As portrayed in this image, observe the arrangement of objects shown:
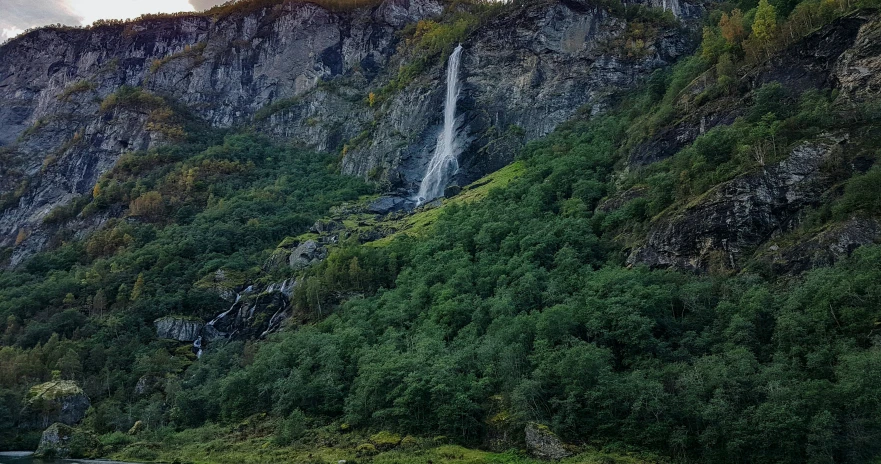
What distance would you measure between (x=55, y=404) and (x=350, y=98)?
123941 mm

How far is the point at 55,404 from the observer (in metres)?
69.6

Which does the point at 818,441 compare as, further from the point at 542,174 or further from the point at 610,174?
the point at 542,174

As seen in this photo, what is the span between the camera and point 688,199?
5928 centimetres

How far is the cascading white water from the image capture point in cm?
12738

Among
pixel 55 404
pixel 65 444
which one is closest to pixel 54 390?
pixel 55 404

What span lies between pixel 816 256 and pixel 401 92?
11780 cm

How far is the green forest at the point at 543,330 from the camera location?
37750 mm

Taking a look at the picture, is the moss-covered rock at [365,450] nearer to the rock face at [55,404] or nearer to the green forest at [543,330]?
the green forest at [543,330]

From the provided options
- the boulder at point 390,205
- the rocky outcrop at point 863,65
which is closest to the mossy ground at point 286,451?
the rocky outcrop at point 863,65

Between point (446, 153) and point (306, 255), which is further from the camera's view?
point (446, 153)

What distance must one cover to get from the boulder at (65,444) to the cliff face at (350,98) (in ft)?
271

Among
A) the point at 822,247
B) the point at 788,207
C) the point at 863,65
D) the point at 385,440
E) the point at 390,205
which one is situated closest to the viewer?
the point at 822,247

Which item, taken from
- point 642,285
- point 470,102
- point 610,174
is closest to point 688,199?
point 642,285

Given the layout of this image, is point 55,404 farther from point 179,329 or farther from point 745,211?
point 745,211
